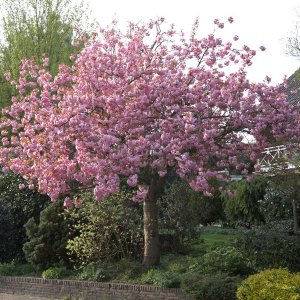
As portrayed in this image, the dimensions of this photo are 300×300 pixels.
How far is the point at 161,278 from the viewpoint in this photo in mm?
12336

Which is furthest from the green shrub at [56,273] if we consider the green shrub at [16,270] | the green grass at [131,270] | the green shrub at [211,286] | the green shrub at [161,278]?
the green shrub at [211,286]

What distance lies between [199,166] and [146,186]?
4.67ft

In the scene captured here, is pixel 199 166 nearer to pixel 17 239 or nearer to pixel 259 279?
pixel 259 279

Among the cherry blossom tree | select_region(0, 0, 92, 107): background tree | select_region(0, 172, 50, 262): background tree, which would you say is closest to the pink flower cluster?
the cherry blossom tree

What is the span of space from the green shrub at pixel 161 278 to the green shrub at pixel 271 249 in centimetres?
155

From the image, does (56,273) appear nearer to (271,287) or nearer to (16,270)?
(16,270)

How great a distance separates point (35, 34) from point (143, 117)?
1261cm

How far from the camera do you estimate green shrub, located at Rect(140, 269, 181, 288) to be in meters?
12.0

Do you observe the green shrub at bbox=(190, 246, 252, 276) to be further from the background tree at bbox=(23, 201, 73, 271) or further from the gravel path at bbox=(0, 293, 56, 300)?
the background tree at bbox=(23, 201, 73, 271)

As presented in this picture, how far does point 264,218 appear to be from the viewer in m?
24.5

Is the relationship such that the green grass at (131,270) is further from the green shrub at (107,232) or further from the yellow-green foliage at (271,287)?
the yellow-green foliage at (271,287)

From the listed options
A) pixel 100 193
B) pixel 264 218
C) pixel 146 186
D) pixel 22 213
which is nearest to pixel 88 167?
pixel 100 193

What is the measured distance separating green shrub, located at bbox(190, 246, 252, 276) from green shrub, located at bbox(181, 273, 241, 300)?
86 centimetres

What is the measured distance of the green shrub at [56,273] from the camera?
14.5 meters
